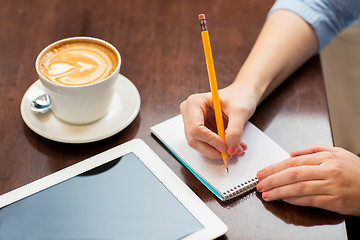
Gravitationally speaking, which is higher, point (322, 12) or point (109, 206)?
point (322, 12)

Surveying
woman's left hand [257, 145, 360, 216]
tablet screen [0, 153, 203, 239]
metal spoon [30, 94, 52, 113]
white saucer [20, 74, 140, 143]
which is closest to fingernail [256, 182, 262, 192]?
woman's left hand [257, 145, 360, 216]

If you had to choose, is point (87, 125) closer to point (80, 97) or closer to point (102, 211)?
point (80, 97)

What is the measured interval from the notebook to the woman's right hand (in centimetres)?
2

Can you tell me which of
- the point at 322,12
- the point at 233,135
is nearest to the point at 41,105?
the point at 233,135

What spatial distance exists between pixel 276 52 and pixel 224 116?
0.25 meters

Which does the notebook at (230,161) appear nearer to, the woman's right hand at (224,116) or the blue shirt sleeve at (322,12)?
the woman's right hand at (224,116)

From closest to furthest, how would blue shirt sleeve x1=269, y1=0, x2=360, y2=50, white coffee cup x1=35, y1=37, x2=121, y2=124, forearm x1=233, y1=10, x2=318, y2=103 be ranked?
white coffee cup x1=35, y1=37, x2=121, y2=124 < forearm x1=233, y1=10, x2=318, y2=103 < blue shirt sleeve x1=269, y1=0, x2=360, y2=50

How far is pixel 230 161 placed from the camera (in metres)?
0.72

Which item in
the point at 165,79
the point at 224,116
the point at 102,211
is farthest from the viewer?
the point at 165,79

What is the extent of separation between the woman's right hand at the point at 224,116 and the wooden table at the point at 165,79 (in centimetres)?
6

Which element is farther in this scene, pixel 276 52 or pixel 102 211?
pixel 276 52

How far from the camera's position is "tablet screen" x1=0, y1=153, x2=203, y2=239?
60cm

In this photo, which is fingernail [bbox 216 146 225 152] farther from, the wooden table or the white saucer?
the white saucer

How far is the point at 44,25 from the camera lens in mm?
1010
